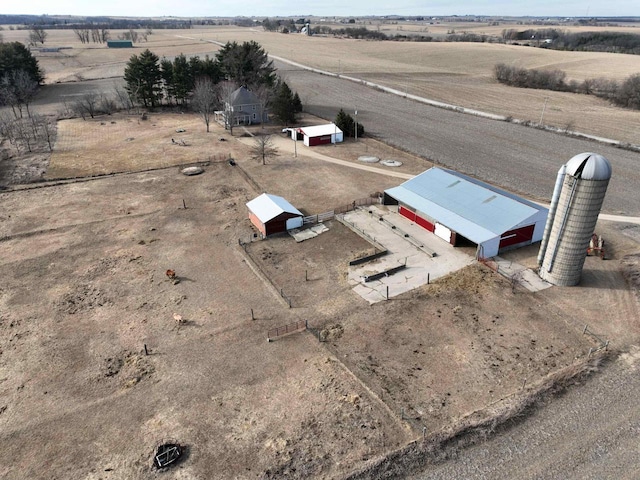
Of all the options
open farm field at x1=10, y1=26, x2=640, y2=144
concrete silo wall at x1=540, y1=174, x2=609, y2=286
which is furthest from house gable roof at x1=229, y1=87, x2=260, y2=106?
concrete silo wall at x1=540, y1=174, x2=609, y2=286

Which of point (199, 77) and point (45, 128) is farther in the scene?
point (199, 77)

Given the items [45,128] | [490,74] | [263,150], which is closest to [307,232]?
[263,150]

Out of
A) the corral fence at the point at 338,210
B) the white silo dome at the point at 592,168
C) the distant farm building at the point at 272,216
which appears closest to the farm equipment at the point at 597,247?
the white silo dome at the point at 592,168

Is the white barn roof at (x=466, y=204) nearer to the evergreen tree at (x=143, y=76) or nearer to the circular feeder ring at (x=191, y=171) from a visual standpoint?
the circular feeder ring at (x=191, y=171)

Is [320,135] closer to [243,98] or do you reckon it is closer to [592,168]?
[243,98]

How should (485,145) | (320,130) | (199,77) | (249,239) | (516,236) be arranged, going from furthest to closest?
(199,77) → (320,130) → (485,145) → (249,239) → (516,236)

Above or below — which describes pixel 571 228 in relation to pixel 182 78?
below

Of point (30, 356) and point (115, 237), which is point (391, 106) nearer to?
point (115, 237)
